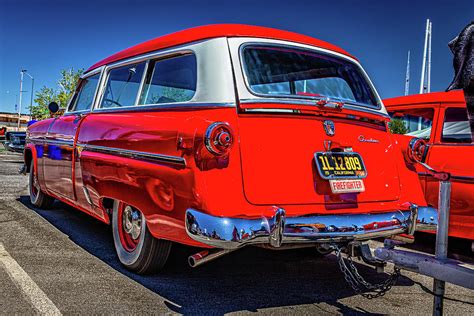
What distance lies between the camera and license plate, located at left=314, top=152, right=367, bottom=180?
121 inches

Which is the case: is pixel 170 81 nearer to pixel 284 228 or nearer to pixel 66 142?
pixel 284 228

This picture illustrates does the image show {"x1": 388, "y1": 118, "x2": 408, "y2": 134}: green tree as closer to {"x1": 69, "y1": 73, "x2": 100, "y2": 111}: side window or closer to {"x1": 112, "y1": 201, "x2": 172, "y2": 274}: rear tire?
{"x1": 112, "y1": 201, "x2": 172, "y2": 274}: rear tire

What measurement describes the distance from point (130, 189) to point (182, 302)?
0.88 m

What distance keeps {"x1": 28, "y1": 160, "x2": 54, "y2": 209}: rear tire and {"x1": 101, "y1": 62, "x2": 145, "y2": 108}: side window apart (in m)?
2.17

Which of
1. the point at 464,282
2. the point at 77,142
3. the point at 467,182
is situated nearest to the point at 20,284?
the point at 77,142

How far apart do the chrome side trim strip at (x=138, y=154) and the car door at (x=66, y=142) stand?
44cm

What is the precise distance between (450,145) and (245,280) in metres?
2.65

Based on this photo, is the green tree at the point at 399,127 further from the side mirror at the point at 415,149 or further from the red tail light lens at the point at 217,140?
the red tail light lens at the point at 217,140

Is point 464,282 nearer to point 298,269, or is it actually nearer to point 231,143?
point 231,143

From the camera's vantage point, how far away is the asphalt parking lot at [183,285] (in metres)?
3.04

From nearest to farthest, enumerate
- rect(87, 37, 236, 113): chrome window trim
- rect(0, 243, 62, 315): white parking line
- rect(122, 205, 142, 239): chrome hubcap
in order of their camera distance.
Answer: rect(0, 243, 62, 315): white parking line → rect(87, 37, 236, 113): chrome window trim → rect(122, 205, 142, 239): chrome hubcap

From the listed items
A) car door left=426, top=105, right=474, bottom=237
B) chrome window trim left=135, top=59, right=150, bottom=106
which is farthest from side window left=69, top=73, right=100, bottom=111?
car door left=426, top=105, right=474, bottom=237

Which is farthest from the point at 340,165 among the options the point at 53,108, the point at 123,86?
the point at 53,108

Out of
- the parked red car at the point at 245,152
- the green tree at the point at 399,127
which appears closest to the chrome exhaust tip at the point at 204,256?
the parked red car at the point at 245,152
